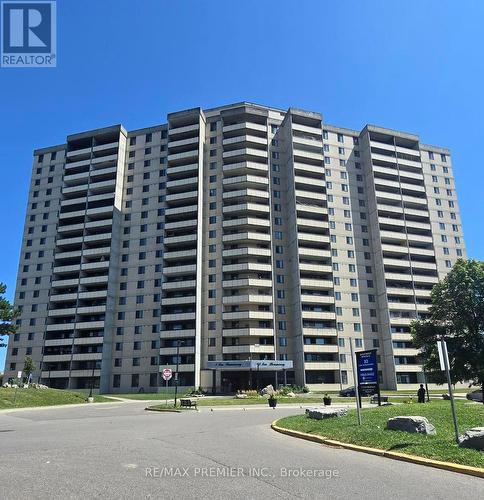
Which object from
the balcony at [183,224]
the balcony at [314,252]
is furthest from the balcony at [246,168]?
the balcony at [314,252]

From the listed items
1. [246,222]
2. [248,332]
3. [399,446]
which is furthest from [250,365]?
[399,446]

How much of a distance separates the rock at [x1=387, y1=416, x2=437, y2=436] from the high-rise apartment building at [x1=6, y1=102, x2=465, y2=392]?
2041 inches

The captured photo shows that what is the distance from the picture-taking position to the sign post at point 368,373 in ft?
51.2

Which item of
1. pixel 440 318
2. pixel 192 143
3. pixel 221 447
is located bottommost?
pixel 221 447

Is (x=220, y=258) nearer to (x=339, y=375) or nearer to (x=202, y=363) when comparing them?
(x=202, y=363)

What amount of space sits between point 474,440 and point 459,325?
33.1m

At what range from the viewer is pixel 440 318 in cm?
4103

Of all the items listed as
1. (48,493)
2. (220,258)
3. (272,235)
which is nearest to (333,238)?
Result: (272,235)

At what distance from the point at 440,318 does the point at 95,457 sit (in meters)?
38.5

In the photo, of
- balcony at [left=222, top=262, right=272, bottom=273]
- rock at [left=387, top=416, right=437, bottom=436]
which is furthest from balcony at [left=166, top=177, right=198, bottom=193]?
rock at [left=387, top=416, right=437, bottom=436]

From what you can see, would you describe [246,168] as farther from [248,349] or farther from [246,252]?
[248,349]

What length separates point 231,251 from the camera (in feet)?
241

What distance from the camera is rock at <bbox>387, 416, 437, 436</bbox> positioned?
490 inches

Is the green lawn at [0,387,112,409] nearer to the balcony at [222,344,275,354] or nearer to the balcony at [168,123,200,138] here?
the balcony at [222,344,275,354]
